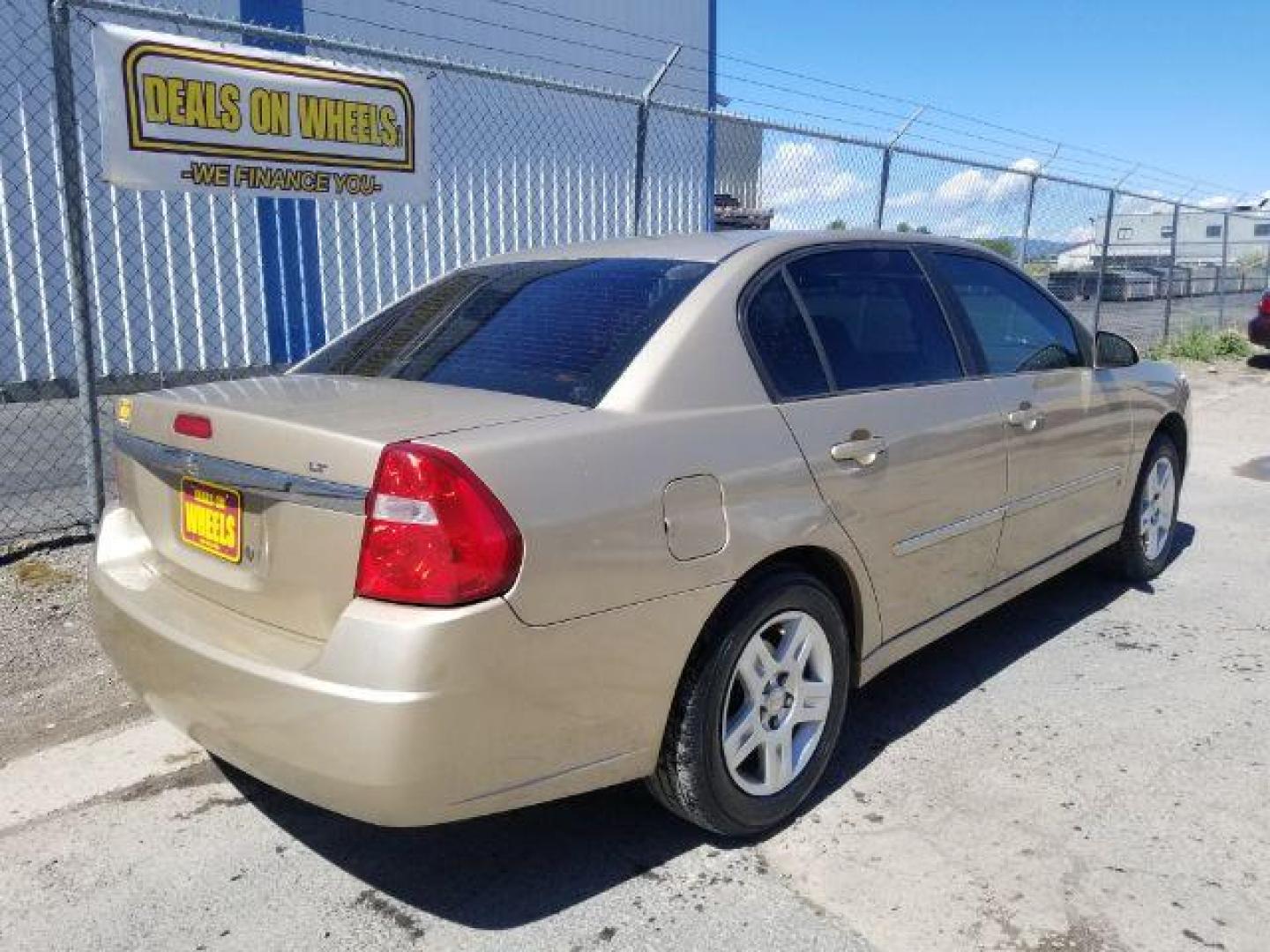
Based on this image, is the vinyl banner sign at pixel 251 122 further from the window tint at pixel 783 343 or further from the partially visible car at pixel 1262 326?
the partially visible car at pixel 1262 326

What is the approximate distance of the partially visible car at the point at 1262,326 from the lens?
14383 millimetres

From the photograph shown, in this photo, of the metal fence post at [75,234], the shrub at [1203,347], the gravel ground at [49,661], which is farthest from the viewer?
the shrub at [1203,347]

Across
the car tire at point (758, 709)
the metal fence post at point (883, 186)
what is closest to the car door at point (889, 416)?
the car tire at point (758, 709)

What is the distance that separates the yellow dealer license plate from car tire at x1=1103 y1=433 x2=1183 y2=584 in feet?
12.8

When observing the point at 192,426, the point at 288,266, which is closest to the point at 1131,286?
the point at 288,266

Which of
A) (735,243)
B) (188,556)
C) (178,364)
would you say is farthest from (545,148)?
(188,556)

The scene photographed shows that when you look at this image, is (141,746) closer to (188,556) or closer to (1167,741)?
(188,556)

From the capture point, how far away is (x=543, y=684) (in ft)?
7.43

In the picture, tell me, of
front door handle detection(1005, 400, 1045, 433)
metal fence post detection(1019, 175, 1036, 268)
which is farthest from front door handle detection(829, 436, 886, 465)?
metal fence post detection(1019, 175, 1036, 268)

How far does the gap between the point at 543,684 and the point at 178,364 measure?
8135 millimetres

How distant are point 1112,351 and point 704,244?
89.2 inches

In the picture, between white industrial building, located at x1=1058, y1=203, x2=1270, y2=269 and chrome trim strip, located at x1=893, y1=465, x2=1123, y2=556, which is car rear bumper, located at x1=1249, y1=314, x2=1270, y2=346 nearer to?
white industrial building, located at x1=1058, y1=203, x2=1270, y2=269

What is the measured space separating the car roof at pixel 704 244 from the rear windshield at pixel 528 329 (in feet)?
0.23

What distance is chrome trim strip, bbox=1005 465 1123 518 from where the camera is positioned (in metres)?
3.79
